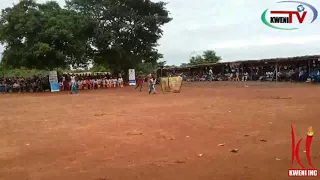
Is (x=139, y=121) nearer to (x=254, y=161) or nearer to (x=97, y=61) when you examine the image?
(x=254, y=161)

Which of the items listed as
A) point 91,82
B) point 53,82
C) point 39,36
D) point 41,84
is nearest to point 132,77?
point 91,82

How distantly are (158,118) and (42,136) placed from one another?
338 centimetres

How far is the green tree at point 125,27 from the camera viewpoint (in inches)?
1185

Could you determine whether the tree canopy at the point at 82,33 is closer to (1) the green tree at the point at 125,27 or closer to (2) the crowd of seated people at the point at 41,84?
(1) the green tree at the point at 125,27

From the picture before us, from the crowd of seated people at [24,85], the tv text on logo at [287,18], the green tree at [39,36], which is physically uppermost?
the green tree at [39,36]

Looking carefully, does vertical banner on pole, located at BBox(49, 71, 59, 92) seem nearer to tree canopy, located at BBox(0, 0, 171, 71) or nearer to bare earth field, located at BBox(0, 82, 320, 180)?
tree canopy, located at BBox(0, 0, 171, 71)

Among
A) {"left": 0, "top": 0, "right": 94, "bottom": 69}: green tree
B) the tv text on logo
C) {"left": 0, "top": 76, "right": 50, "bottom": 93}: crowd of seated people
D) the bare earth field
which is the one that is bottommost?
the bare earth field

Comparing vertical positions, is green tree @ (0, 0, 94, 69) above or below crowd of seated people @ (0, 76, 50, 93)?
above

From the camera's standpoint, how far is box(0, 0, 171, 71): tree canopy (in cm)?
2595

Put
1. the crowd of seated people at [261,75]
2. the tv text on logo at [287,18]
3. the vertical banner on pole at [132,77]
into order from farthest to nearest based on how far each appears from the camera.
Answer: the vertical banner on pole at [132,77]
the crowd of seated people at [261,75]
the tv text on logo at [287,18]

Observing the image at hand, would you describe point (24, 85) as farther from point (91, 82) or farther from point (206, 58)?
point (206, 58)

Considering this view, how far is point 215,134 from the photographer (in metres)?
6.90

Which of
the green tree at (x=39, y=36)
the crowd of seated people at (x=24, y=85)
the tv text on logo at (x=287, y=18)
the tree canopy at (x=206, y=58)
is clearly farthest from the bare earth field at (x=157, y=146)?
the tree canopy at (x=206, y=58)

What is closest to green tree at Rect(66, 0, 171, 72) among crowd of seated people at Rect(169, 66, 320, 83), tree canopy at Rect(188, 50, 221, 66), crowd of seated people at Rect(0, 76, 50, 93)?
crowd of seated people at Rect(0, 76, 50, 93)
